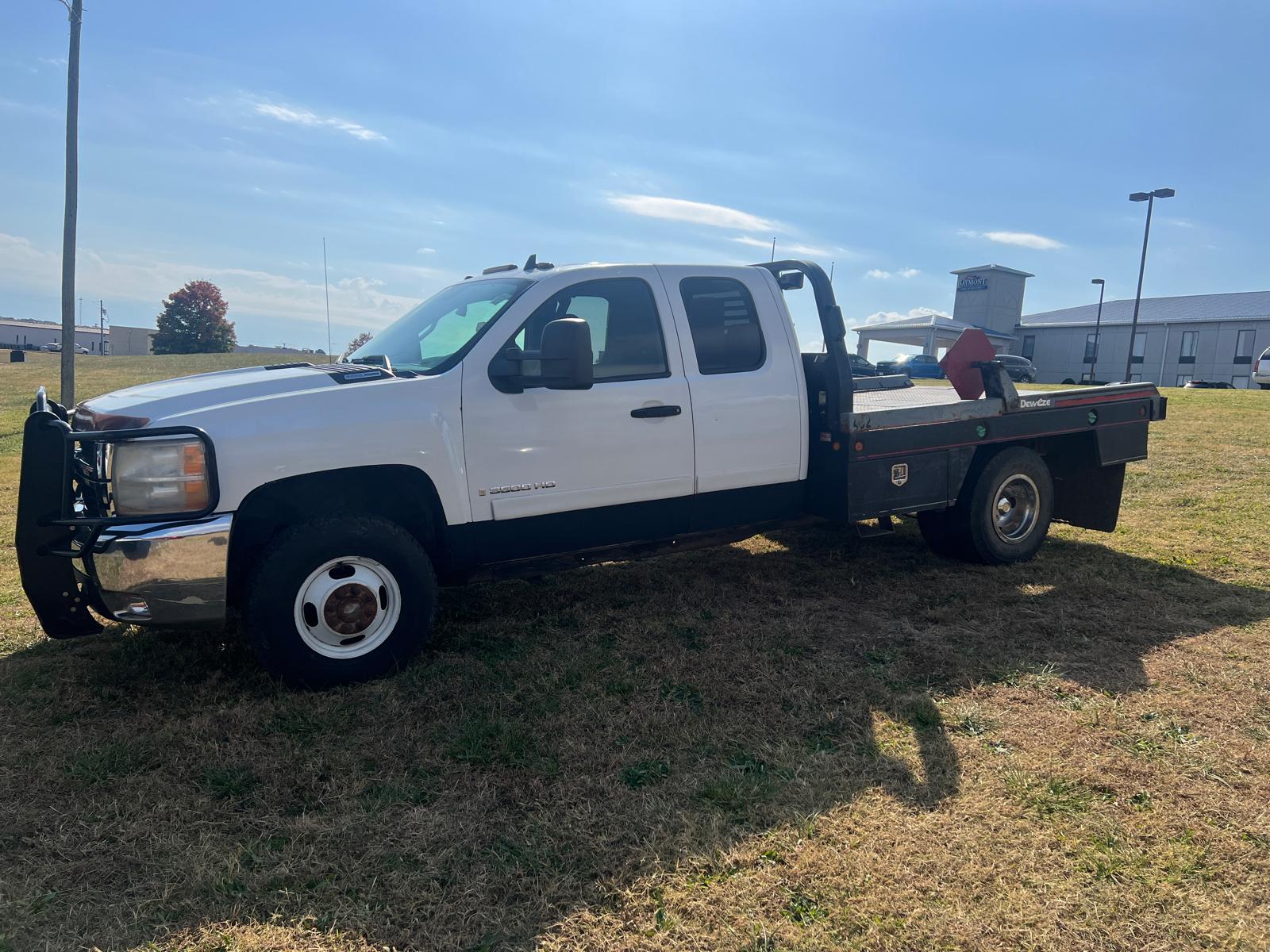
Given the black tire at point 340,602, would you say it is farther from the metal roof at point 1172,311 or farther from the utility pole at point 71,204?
the metal roof at point 1172,311

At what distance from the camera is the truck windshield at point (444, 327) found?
4.32 metres

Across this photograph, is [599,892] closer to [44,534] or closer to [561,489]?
[561,489]

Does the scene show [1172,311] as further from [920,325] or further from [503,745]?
[503,745]

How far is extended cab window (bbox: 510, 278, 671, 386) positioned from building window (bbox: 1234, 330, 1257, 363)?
5158 cm

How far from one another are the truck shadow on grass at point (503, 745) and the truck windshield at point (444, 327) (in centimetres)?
158

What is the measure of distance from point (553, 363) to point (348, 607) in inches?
60.1

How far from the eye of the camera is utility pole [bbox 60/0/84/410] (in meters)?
14.0

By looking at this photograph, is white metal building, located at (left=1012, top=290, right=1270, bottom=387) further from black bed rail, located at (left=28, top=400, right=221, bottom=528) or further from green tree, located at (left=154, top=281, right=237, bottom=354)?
green tree, located at (left=154, top=281, right=237, bottom=354)

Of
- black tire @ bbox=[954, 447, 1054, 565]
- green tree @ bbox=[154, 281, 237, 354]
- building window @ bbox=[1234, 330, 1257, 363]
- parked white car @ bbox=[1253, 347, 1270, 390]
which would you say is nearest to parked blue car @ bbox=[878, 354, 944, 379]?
parked white car @ bbox=[1253, 347, 1270, 390]

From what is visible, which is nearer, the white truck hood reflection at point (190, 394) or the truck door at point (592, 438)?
the white truck hood reflection at point (190, 394)

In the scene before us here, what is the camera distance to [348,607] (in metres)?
3.98

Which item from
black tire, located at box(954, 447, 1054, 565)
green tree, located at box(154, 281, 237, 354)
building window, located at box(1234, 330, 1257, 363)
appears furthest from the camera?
green tree, located at box(154, 281, 237, 354)

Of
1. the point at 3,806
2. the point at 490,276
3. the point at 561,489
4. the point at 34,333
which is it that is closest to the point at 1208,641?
the point at 561,489

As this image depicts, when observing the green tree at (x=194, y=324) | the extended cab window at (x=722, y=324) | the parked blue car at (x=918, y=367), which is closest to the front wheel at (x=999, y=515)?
the extended cab window at (x=722, y=324)
